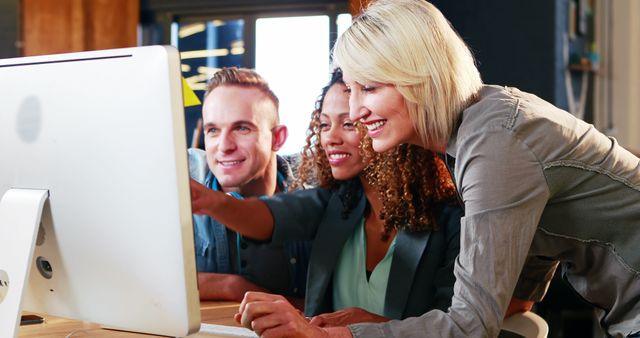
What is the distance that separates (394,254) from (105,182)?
81cm

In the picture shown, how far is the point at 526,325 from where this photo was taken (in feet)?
5.32

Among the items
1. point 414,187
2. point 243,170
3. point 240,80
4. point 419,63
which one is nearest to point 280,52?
point 240,80

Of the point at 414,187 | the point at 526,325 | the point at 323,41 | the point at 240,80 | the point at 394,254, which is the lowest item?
the point at 526,325

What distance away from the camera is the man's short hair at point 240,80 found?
224cm

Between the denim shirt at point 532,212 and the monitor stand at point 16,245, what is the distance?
0.49 m

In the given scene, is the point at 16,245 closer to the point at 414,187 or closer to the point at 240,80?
the point at 414,187

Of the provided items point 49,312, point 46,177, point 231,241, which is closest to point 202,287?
point 231,241

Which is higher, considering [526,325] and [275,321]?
[275,321]

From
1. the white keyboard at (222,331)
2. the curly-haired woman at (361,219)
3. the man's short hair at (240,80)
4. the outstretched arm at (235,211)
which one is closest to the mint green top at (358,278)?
the curly-haired woman at (361,219)

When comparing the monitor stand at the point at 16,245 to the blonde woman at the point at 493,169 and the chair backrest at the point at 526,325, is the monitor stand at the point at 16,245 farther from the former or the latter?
the chair backrest at the point at 526,325

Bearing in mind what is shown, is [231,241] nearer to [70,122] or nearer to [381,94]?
[381,94]

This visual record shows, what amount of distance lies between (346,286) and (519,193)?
2.33 feet

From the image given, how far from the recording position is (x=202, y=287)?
76.0 inches

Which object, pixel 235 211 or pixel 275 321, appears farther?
pixel 235 211
